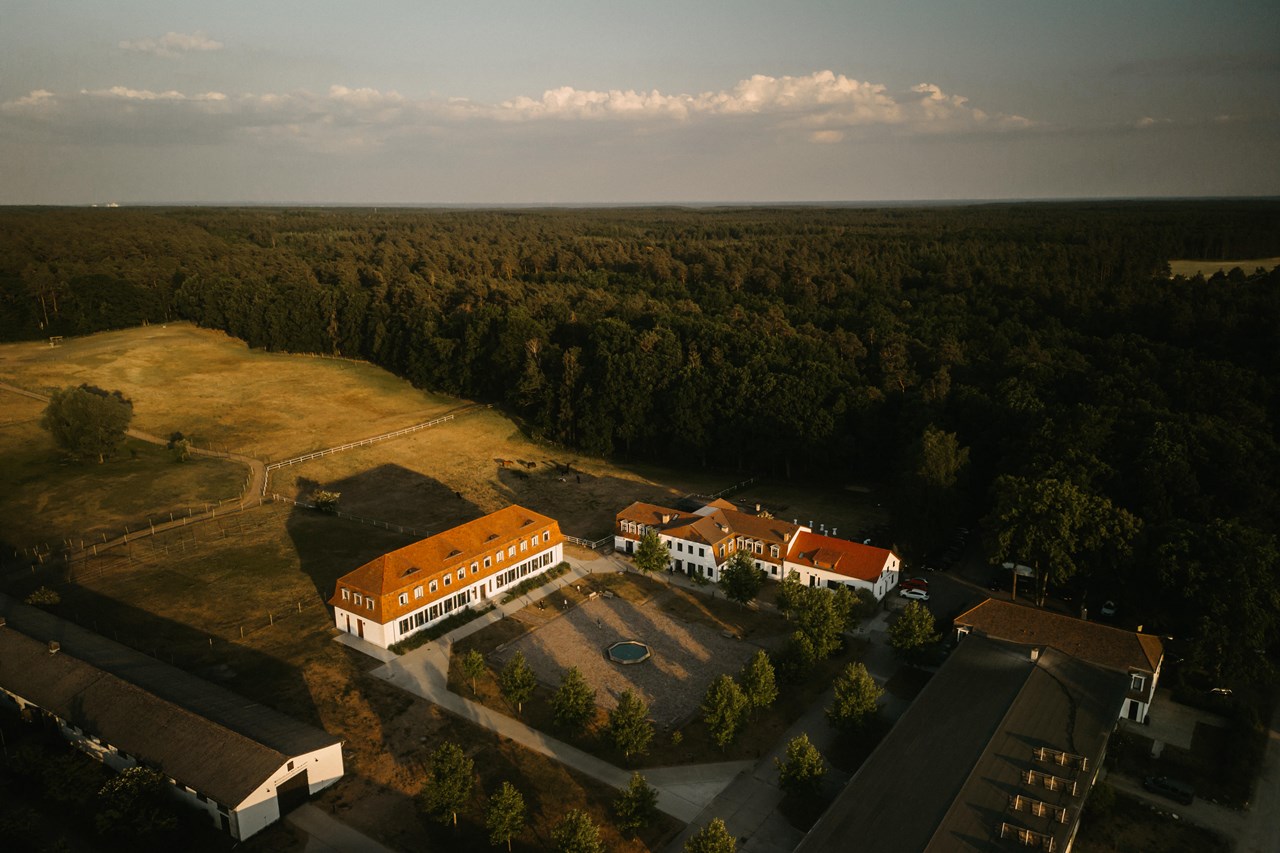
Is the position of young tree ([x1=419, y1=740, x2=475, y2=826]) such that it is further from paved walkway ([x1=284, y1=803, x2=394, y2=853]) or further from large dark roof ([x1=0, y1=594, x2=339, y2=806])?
large dark roof ([x1=0, y1=594, x2=339, y2=806])

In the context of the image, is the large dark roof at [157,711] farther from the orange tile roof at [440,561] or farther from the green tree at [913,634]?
the green tree at [913,634]

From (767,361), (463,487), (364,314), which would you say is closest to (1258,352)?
(767,361)

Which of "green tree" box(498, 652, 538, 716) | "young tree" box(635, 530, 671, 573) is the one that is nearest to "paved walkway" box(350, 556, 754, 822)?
"green tree" box(498, 652, 538, 716)

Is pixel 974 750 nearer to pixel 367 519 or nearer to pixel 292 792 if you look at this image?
pixel 292 792

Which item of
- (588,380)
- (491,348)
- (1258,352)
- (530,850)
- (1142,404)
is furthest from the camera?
(491,348)

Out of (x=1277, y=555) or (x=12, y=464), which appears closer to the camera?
(x=1277, y=555)

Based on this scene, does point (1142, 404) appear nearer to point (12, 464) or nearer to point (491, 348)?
point (491, 348)

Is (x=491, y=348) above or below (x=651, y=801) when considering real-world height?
above

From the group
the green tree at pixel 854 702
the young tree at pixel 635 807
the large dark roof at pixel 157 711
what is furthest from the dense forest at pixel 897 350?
the large dark roof at pixel 157 711
